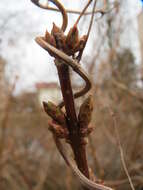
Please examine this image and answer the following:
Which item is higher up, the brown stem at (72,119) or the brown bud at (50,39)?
the brown bud at (50,39)

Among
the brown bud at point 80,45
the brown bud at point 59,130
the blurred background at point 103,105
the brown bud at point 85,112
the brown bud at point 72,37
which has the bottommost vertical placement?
the blurred background at point 103,105

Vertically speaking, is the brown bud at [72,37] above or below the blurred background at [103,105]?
above

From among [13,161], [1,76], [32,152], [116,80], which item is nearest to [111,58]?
[116,80]

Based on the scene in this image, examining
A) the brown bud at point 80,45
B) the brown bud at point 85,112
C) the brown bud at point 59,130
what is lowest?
the brown bud at point 59,130

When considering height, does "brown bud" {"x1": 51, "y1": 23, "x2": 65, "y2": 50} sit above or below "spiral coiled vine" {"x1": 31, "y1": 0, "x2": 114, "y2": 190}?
above

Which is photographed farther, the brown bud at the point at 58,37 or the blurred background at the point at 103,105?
the blurred background at the point at 103,105

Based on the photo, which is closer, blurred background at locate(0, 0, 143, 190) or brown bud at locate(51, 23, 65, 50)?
brown bud at locate(51, 23, 65, 50)

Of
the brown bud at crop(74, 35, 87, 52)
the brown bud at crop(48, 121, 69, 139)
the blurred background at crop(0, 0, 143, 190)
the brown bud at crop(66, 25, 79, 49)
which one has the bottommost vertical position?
the blurred background at crop(0, 0, 143, 190)

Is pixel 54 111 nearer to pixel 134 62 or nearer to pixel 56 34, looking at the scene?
pixel 56 34
